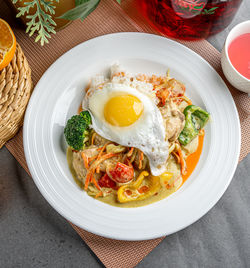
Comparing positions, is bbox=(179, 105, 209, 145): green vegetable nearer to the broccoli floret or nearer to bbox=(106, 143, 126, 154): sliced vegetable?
bbox=(106, 143, 126, 154): sliced vegetable

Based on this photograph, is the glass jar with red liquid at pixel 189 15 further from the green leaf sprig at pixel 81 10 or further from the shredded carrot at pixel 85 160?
the shredded carrot at pixel 85 160

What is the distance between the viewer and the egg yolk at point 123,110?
2629mm

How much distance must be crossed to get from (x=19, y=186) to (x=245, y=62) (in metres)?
2.29

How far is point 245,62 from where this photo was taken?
286cm

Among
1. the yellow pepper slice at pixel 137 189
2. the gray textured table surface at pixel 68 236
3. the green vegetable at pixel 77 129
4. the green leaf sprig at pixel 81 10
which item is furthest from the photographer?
the gray textured table surface at pixel 68 236

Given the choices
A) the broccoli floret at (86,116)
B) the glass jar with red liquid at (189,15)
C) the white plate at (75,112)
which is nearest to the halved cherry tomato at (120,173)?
the white plate at (75,112)

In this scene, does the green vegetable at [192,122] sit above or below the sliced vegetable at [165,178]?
above

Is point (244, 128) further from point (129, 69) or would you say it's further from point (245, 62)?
point (129, 69)

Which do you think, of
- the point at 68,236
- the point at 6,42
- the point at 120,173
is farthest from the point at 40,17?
the point at 68,236

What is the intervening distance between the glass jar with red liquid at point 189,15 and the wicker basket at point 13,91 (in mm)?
1218

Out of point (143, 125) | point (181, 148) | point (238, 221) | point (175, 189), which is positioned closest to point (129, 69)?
point (143, 125)

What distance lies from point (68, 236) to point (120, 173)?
838 millimetres

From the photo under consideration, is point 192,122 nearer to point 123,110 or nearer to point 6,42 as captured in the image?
point 123,110

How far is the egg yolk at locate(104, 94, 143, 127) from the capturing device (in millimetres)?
2629
